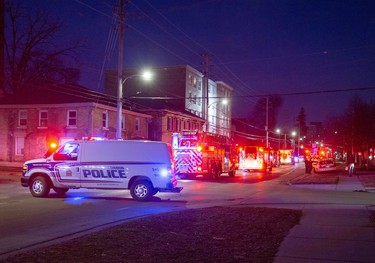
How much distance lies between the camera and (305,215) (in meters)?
13.2

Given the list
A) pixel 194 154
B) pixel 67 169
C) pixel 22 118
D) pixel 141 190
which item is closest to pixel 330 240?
pixel 141 190

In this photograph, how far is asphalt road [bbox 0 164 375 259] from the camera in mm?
10352

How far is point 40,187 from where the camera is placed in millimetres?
18250

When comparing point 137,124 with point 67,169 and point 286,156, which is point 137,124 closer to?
point 67,169

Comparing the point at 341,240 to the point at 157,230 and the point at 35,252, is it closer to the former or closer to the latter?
the point at 157,230

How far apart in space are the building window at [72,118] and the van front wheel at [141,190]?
2381 centimetres

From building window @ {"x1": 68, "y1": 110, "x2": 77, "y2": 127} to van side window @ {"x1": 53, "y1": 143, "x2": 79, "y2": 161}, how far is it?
22.6m

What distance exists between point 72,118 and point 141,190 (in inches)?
960

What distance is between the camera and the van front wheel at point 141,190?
58.7 ft

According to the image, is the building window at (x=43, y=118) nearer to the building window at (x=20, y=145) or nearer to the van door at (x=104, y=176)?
the building window at (x=20, y=145)

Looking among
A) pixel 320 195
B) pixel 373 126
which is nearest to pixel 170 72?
pixel 373 126

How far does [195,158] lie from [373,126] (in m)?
24.8

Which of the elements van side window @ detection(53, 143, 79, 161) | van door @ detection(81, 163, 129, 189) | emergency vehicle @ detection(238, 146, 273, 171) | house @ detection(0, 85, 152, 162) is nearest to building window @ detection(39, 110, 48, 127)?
house @ detection(0, 85, 152, 162)

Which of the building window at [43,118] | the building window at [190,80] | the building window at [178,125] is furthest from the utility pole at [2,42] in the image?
the building window at [190,80]
